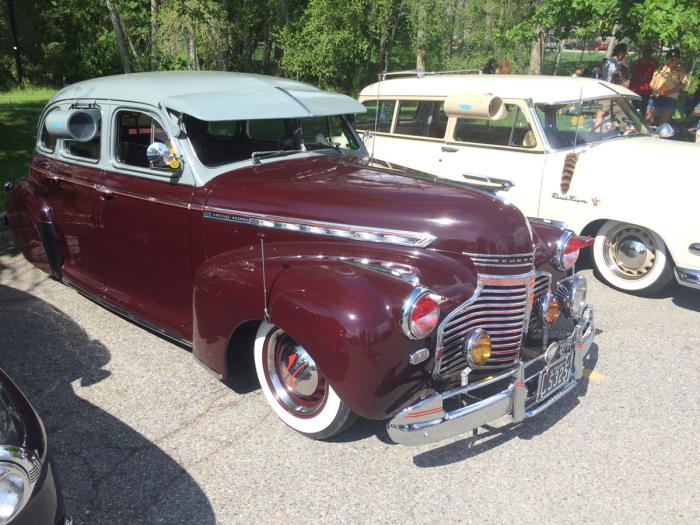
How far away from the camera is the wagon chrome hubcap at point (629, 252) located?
5.31m

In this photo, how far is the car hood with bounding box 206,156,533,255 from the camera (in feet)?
10.1

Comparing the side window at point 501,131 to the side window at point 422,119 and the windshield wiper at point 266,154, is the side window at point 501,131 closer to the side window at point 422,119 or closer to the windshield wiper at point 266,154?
the side window at point 422,119

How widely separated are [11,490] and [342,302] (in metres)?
1.47

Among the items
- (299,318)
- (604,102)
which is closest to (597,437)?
(299,318)

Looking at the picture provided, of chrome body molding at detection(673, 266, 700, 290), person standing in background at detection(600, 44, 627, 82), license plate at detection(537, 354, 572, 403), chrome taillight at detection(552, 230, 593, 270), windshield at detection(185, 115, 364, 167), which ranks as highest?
person standing in background at detection(600, 44, 627, 82)

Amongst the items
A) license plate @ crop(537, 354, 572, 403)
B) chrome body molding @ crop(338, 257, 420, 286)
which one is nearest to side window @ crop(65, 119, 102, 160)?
chrome body molding @ crop(338, 257, 420, 286)

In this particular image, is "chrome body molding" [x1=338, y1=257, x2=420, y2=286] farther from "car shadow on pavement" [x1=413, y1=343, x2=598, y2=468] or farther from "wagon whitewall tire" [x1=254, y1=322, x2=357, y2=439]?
"car shadow on pavement" [x1=413, y1=343, x2=598, y2=468]

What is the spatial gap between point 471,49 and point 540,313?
19.1m

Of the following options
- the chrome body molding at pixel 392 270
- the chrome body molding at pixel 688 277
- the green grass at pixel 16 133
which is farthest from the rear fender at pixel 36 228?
the chrome body molding at pixel 688 277

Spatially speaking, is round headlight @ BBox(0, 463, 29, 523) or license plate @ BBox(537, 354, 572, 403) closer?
round headlight @ BBox(0, 463, 29, 523)

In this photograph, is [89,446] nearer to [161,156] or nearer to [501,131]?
[161,156]

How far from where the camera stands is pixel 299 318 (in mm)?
2803

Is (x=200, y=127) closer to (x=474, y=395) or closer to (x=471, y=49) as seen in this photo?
(x=474, y=395)

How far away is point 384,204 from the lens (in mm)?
3215
